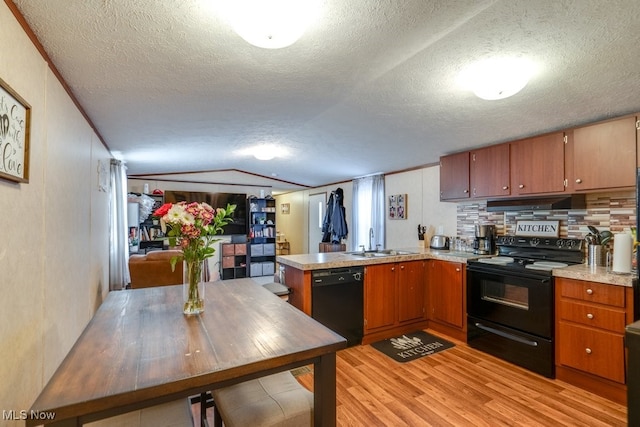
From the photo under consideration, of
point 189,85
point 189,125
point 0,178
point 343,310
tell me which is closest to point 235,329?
point 0,178

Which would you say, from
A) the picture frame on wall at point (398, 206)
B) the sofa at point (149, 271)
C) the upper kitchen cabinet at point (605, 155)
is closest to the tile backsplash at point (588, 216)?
the upper kitchen cabinet at point (605, 155)

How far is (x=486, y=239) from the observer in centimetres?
346

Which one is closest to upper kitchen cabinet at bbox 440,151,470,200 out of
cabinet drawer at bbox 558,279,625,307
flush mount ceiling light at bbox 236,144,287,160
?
cabinet drawer at bbox 558,279,625,307

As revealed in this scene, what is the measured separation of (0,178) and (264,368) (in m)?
1.17

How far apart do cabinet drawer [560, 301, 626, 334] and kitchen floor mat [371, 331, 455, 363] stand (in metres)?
1.10

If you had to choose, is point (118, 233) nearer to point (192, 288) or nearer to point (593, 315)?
point (192, 288)

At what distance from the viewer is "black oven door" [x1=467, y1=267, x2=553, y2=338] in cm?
247

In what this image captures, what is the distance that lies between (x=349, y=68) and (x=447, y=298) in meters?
2.63

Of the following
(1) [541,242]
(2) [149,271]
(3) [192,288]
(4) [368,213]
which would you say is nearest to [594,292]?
(1) [541,242]

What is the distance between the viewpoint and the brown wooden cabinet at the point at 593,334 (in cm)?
211

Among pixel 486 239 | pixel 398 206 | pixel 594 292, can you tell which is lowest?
pixel 594 292

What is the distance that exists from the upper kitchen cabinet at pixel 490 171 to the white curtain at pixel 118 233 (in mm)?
4358

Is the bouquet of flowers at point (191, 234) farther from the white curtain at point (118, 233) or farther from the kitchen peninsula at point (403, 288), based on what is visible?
the white curtain at point (118, 233)

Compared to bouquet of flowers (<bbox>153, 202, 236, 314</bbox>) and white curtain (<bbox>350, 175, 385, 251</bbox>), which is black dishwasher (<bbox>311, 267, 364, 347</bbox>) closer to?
bouquet of flowers (<bbox>153, 202, 236, 314</bbox>)
